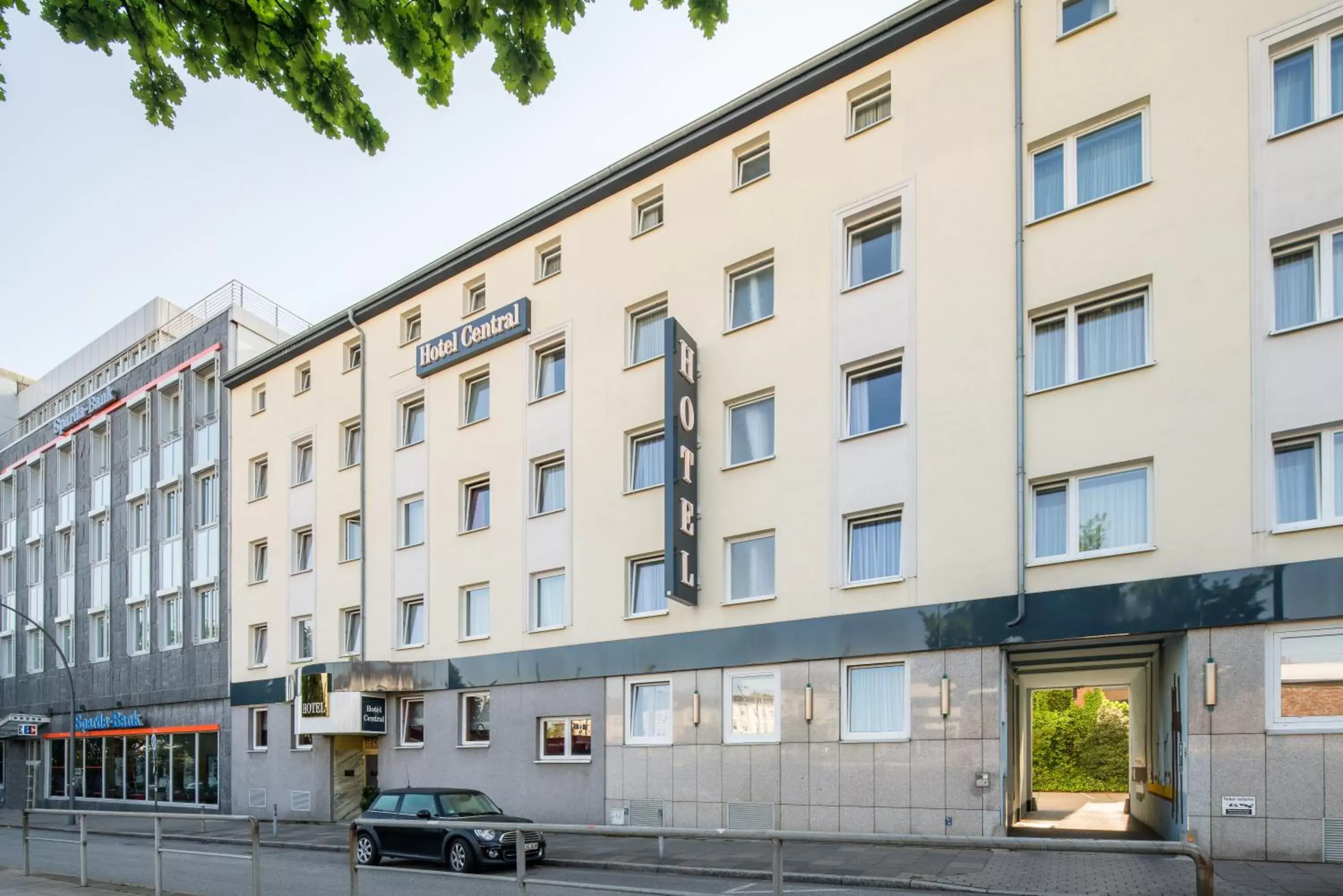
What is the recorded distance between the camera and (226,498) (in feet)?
111

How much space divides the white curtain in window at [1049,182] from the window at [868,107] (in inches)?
124

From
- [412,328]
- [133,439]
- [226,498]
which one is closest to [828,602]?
[412,328]

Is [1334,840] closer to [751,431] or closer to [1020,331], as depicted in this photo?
[1020,331]

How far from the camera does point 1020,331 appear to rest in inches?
671

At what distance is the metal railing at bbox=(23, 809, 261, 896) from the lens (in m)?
9.76

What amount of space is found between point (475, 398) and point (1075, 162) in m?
15.2

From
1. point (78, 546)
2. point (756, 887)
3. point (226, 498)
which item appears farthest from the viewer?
point (78, 546)

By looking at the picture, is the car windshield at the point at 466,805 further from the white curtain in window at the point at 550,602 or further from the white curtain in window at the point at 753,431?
the white curtain in window at the point at 753,431

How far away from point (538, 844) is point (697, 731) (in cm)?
1280

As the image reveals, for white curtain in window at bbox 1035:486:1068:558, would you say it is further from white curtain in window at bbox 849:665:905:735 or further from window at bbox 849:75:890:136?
window at bbox 849:75:890:136

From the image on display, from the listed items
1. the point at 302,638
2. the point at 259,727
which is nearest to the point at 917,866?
the point at 302,638

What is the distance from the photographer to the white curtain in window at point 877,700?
1792 cm

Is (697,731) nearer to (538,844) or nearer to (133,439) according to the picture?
(538,844)

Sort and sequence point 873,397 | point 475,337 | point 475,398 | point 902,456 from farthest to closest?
point 475,398, point 475,337, point 873,397, point 902,456
